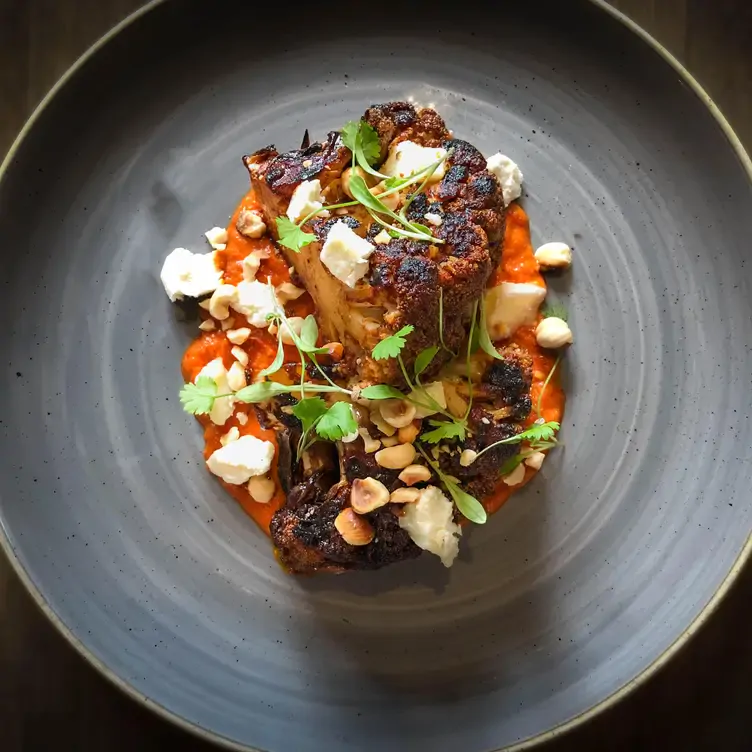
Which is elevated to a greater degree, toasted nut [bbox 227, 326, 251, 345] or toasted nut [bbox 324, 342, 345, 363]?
toasted nut [bbox 227, 326, 251, 345]

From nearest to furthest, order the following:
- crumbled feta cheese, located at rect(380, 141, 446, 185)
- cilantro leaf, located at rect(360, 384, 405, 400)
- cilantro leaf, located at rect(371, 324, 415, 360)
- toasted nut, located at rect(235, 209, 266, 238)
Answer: cilantro leaf, located at rect(371, 324, 415, 360)
cilantro leaf, located at rect(360, 384, 405, 400)
crumbled feta cheese, located at rect(380, 141, 446, 185)
toasted nut, located at rect(235, 209, 266, 238)

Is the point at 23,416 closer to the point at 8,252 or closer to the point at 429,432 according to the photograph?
the point at 8,252

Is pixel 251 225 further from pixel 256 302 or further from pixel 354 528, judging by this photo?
pixel 354 528

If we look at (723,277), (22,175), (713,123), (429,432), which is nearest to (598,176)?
(713,123)

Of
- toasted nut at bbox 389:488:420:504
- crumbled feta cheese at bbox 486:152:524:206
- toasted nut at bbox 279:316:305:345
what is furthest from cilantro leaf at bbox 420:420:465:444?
crumbled feta cheese at bbox 486:152:524:206

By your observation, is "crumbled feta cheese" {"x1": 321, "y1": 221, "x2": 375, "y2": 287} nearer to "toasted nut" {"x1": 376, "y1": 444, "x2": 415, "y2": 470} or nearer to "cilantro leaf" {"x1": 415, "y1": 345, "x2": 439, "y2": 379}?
"cilantro leaf" {"x1": 415, "y1": 345, "x2": 439, "y2": 379}

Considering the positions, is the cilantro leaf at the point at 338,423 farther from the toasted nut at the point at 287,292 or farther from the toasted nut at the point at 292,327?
the toasted nut at the point at 287,292

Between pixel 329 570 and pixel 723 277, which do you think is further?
pixel 723 277
